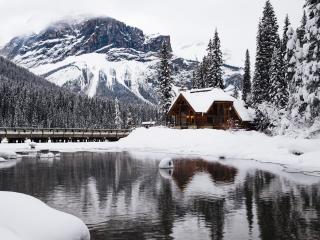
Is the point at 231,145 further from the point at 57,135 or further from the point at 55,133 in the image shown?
the point at 55,133

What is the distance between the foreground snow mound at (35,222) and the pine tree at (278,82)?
55.6 meters

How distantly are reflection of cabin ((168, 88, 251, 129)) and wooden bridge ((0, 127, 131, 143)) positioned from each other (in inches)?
588

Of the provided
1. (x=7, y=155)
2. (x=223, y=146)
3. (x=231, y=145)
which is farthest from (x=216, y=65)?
(x=7, y=155)

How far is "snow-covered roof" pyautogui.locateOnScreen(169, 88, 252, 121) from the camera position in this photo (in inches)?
2894

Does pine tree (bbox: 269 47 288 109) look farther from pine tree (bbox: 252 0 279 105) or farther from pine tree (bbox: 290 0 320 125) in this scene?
pine tree (bbox: 290 0 320 125)

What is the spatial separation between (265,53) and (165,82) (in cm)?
1736

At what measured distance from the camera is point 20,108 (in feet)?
431

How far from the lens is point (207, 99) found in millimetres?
74438

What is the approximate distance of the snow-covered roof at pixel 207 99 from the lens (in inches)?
2894

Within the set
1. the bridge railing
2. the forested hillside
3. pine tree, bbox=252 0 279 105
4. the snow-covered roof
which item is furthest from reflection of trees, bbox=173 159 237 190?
the forested hillside

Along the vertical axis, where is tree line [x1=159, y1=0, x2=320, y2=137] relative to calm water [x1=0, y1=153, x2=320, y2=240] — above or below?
above

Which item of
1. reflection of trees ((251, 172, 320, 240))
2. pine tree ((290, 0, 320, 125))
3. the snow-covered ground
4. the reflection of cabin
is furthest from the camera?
the reflection of cabin

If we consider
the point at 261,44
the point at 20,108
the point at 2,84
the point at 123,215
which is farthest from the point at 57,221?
the point at 2,84

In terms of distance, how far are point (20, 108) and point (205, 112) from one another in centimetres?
7495
